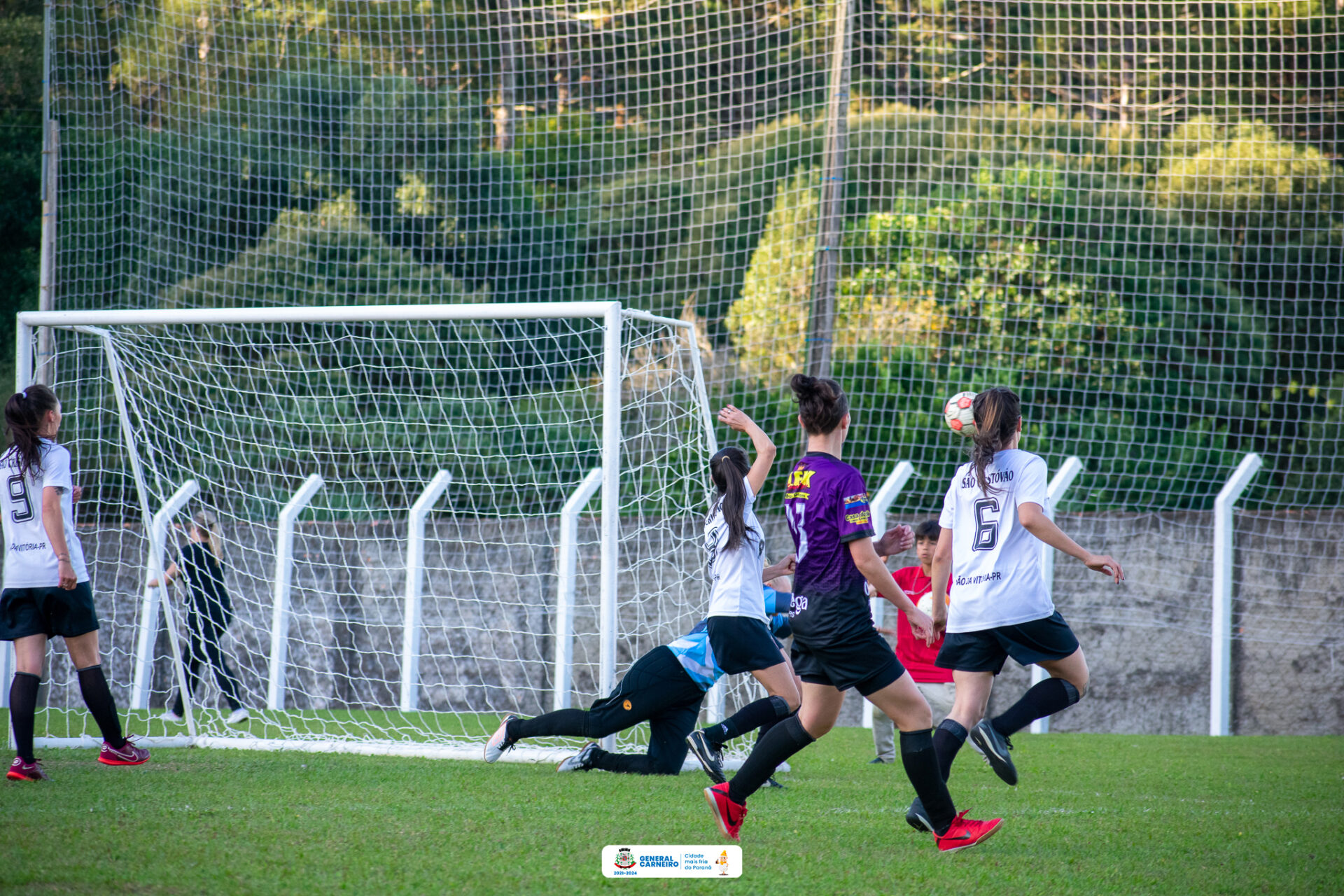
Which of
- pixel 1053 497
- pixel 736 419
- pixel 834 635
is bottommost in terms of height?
pixel 1053 497

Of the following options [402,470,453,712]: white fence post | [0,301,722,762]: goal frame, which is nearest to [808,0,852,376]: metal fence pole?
[402,470,453,712]: white fence post

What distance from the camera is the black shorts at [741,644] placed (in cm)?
525

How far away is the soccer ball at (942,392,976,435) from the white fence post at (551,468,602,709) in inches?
105

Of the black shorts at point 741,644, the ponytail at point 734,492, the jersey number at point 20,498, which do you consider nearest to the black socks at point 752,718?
the black shorts at point 741,644

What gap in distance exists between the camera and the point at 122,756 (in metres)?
5.94

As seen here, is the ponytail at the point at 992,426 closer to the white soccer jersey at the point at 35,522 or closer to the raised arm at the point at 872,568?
the raised arm at the point at 872,568

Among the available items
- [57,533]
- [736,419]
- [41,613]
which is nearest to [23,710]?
[41,613]

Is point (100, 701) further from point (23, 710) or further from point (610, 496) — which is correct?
point (610, 496)

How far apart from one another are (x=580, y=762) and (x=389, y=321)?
2725 mm

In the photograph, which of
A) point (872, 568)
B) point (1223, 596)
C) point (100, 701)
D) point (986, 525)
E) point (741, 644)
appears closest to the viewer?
point (872, 568)

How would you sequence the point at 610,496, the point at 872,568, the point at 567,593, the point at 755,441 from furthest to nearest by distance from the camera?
1. the point at 567,593
2. the point at 610,496
3. the point at 755,441
4. the point at 872,568

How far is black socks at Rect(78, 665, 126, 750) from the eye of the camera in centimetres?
561

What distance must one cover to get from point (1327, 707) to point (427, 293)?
410 inches

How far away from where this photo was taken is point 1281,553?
9836mm
